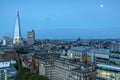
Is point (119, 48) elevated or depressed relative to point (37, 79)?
elevated

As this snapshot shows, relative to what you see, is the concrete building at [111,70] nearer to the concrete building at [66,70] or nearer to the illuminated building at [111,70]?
the illuminated building at [111,70]

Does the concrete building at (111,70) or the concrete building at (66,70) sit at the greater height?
the concrete building at (111,70)

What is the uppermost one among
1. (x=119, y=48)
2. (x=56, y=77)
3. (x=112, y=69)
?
(x=119, y=48)

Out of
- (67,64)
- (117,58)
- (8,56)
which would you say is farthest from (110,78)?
(8,56)

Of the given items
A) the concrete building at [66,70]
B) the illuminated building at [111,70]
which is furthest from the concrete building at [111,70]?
the concrete building at [66,70]

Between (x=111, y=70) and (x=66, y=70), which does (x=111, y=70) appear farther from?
(x=66, y=70)

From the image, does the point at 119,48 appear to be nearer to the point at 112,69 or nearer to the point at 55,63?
the point at 112,69

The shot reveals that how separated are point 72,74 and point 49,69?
1056 centimetres

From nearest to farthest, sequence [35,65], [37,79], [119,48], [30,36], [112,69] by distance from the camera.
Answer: [112,69] → [119,48] → [37,79] → [35,65] → [30,36]

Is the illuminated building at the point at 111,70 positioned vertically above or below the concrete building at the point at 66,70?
above

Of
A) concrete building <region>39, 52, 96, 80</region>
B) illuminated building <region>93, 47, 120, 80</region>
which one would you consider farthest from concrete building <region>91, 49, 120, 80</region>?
concrete building <region>39, 52, 96, 80</region>

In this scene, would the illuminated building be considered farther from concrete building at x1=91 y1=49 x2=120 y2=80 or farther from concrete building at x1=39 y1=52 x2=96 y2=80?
concrete building at x1=39 y1=52 x2=96 y2=80

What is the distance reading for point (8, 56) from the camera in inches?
3248

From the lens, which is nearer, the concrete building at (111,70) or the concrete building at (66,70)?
the concrete building at (111,70)
